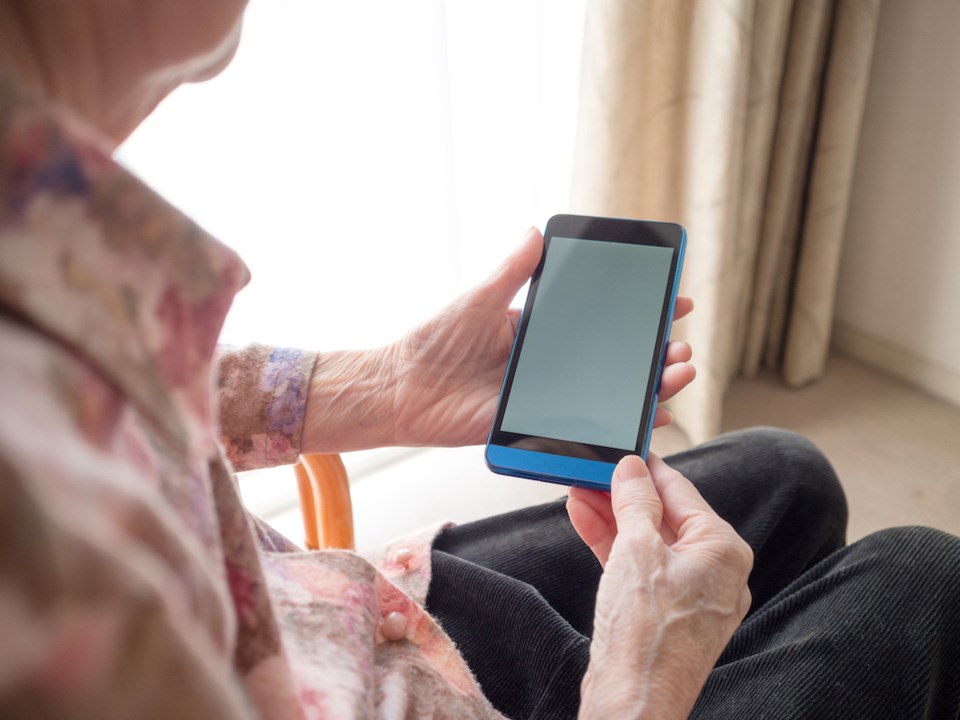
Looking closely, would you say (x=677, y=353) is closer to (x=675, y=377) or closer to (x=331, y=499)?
(x=675, y=377)

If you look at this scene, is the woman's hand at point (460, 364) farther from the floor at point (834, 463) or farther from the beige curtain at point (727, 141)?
the floor at point (834, 463)

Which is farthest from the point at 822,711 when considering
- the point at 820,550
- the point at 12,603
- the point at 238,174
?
the point at 238,174

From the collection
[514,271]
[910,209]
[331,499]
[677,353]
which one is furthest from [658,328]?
[910,209]

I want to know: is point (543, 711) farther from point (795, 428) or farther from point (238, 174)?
point (795, 428)

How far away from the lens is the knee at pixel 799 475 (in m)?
0.88

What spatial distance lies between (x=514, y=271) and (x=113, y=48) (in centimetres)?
52

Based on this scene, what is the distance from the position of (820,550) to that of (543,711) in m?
0.43

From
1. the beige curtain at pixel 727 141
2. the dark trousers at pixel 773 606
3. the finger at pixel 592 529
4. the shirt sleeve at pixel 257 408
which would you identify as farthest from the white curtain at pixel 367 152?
the finger at pixel 592 529

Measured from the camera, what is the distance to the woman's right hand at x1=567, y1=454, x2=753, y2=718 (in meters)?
0.55

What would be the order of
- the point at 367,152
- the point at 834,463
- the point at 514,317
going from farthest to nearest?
the point at 834,463
the point at 367,152
the point at 514,317

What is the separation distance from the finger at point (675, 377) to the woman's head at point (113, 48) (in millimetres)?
540

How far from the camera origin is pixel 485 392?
878 mm

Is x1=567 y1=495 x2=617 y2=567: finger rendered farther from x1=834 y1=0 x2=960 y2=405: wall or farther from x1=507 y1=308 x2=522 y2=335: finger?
x1=834 y1=0 x2=960 y2=405: wall

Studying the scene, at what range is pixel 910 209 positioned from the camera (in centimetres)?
168
